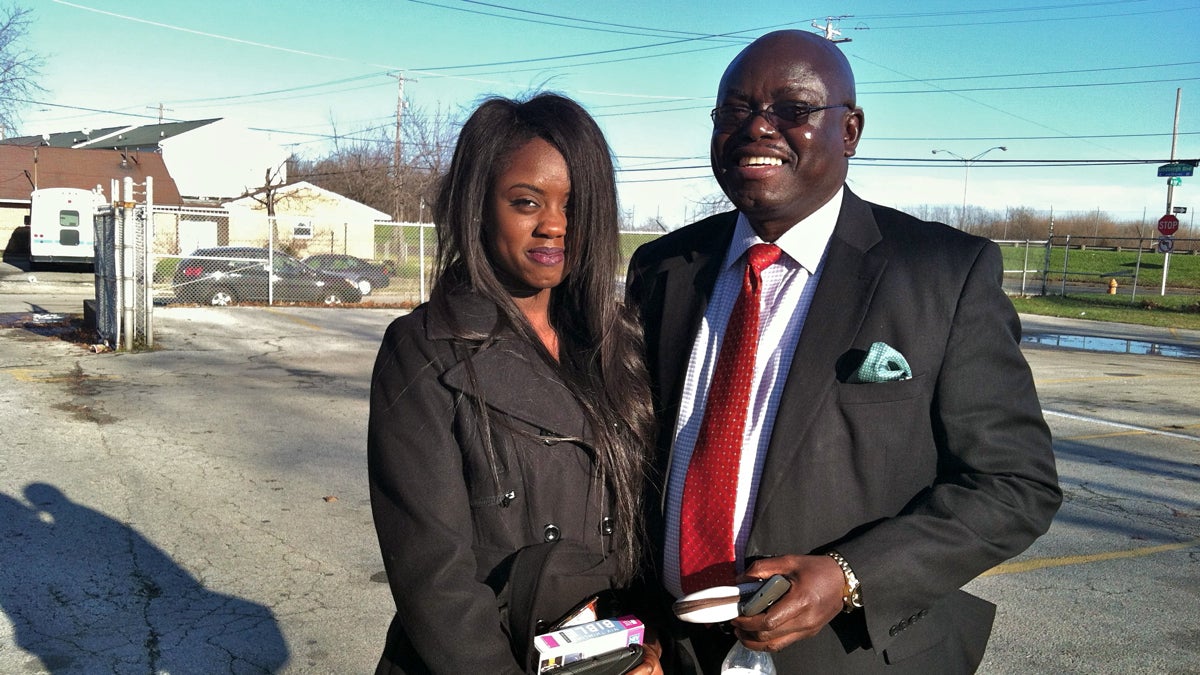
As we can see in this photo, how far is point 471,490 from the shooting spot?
191 cm

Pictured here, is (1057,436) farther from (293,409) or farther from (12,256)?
(12,256)

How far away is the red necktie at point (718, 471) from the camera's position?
1972 mm

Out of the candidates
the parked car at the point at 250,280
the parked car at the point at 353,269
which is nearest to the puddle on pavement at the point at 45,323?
the parked car at the point at 250,280

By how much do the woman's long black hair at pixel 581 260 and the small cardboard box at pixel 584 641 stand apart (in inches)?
7.9

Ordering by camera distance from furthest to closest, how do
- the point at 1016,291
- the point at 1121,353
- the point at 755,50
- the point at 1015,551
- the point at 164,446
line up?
the point at 1016,291 < the point at 1121,353 < the point at 164,446 < the point at 755,50 < the point at 1015,551

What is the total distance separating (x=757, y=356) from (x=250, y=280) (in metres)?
19.9

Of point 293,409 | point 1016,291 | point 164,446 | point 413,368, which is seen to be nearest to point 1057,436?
point 293,409

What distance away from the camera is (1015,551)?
1.88m

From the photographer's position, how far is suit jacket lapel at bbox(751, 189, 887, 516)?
6.17 ft

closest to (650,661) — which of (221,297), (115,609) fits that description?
(115,609)

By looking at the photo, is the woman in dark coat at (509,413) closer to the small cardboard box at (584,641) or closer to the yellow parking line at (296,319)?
the small cardboard box at (584,641)

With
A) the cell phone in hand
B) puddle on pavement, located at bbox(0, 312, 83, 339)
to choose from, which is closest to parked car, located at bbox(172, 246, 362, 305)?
puddle on pavement, located at bbox(0, 312, 83, 339)

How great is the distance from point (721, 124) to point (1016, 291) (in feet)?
121

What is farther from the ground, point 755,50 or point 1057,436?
point 755,50
